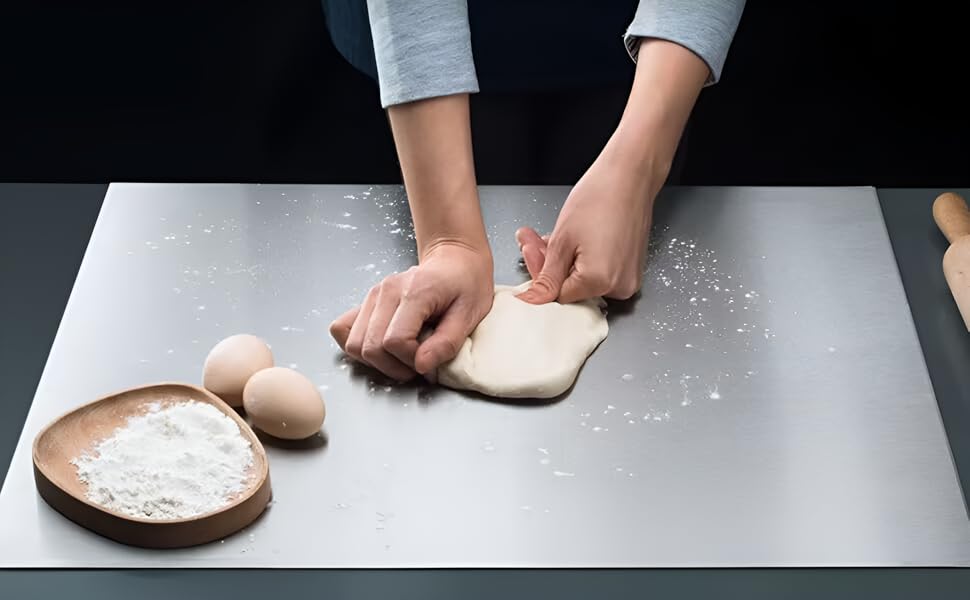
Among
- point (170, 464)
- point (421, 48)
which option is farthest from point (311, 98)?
point (170, 464)

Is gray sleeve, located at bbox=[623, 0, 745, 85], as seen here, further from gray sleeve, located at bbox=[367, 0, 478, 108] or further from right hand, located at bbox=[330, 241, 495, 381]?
right hand, located at bbox=[330, 241, 495, 381]

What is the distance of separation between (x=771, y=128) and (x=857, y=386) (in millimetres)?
1286

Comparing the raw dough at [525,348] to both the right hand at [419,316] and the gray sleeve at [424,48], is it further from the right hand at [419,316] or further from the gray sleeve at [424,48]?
the gray sleeve at [424,48]

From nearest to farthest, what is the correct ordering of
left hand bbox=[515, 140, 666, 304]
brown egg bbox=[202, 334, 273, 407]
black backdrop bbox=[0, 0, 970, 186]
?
brown egg bbox=[202, 334, 273, 407] < left hand bbox=[515, 140, 666, 304] < black backdrop bbox=[0, 0, 970, 186]

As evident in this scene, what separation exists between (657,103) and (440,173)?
0.69 feet

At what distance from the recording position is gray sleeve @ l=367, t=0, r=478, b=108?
1.10 meters

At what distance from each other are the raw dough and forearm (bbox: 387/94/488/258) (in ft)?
0.21

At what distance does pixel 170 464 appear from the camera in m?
0.89

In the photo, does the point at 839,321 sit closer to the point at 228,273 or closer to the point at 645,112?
the point at 645,112

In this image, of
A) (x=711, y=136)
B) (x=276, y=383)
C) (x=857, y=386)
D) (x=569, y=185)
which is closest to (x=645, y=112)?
(x=569, y=185)

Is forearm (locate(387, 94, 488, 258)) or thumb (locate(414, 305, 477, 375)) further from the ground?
forearm (locate(387, 94, 488, 258))

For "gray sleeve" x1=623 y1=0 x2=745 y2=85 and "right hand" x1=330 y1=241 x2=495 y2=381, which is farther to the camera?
"gray sleeve" x1=623 y1=0 x2=745 y2=85

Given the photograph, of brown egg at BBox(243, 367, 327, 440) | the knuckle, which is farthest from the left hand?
brown egg at BBox(243, 367, 327, 440)

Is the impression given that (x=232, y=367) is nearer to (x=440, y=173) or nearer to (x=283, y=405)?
(x=283, y=405)
